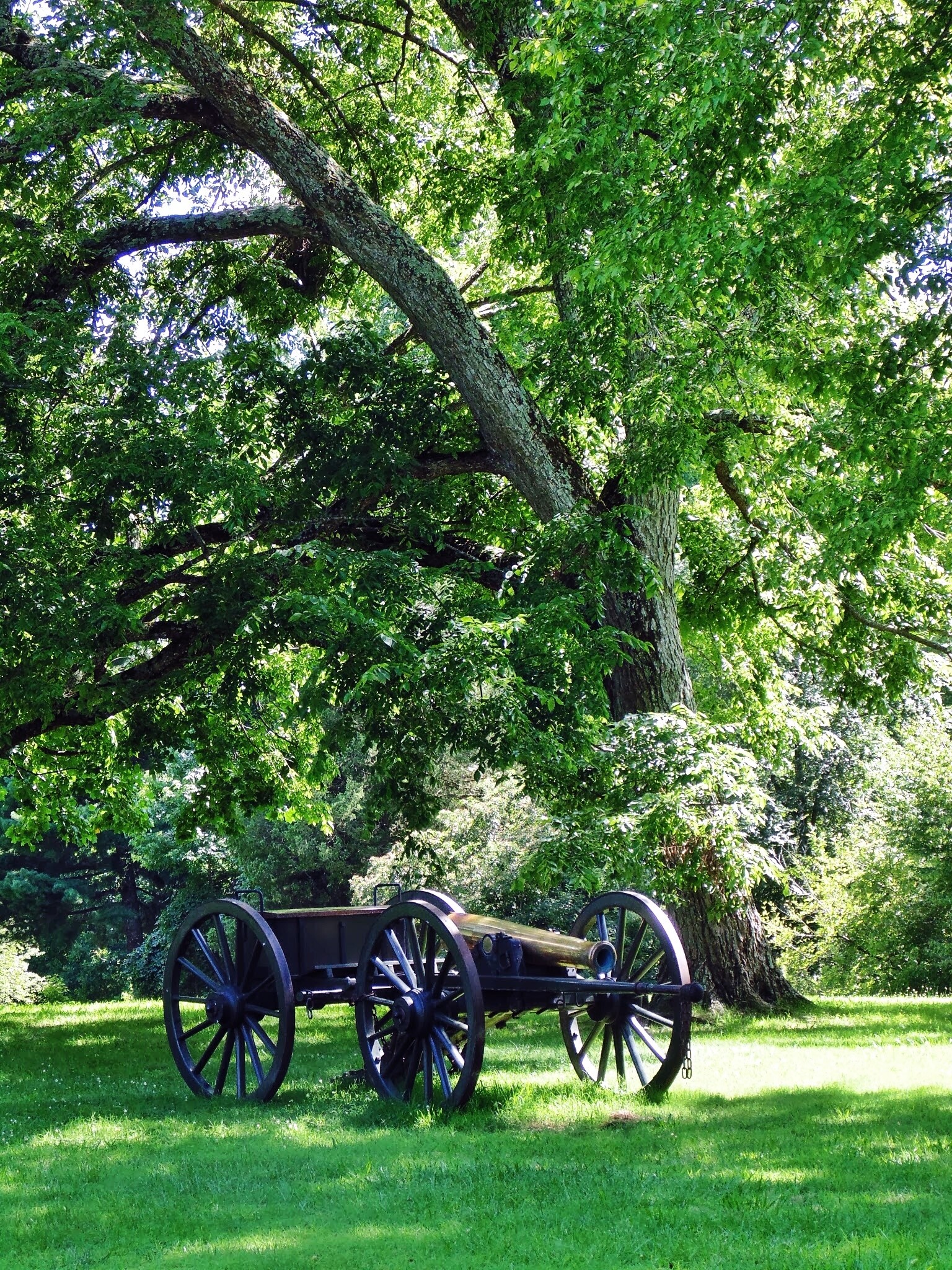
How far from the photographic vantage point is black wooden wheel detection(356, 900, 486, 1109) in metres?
7.43

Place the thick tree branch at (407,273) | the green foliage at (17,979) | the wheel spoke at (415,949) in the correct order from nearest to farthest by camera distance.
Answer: the wheel spoke at (415,949) → the thick tree branch at (407,273) → the green foliage at (17,979)

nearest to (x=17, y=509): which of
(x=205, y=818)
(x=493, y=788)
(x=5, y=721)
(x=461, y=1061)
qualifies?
(x=5, y=721)

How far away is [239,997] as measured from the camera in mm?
8922

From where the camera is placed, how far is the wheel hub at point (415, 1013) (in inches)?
309

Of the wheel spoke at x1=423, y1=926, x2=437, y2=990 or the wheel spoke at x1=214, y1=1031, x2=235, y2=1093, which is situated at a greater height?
the wheel spoke at x1=423, y1=926, x2=437, y2=990

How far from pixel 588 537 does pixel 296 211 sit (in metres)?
4.67

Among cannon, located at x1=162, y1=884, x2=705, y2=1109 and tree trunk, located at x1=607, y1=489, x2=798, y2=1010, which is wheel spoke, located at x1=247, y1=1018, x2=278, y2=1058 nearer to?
cannon, located at x1=162, y1=884, x2=705, y2=1109

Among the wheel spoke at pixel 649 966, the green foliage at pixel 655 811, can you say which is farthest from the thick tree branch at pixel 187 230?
the wheel spoke at pixel 649 966

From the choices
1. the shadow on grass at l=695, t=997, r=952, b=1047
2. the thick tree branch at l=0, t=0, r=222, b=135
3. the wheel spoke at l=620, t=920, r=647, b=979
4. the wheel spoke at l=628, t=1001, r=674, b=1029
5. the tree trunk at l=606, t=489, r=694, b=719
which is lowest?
the shadow on grass at l=695, t=997, r=952, b=1047

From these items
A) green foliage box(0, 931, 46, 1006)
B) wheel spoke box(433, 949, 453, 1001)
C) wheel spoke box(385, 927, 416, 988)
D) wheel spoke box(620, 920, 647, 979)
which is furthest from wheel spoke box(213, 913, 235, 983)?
green foliage box(0, 931, 46, 1006)

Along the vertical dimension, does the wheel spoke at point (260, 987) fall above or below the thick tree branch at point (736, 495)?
below

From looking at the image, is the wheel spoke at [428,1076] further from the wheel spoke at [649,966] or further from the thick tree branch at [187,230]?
the thick tree branch at [187,230]

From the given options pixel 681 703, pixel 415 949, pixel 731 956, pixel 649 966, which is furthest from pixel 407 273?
pixel 731 956

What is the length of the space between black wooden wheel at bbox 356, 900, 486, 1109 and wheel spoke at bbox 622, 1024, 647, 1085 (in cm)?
103
